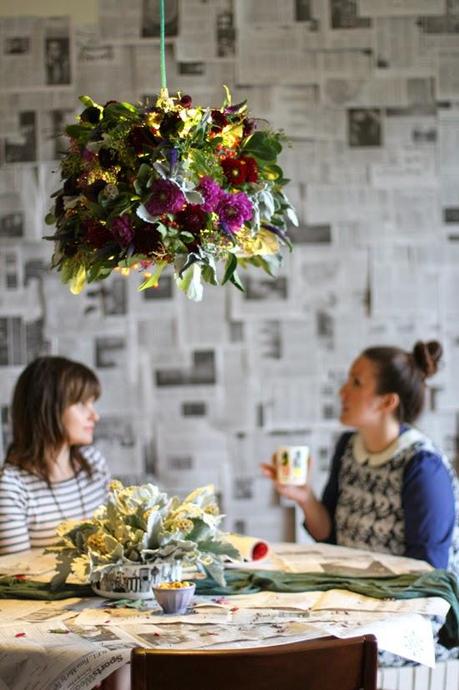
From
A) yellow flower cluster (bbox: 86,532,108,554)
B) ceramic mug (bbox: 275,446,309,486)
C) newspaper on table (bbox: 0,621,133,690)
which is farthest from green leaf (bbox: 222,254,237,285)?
ceramic mug (bbox: 275,446,309,486)

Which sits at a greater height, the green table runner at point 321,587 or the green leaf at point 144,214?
the green leaf at point 144,214

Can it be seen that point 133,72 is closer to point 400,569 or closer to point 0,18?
point 0,18

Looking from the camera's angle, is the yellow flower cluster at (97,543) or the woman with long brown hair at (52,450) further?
the woman with long brown hair at (52,450)

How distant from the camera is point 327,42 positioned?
342 centimetres

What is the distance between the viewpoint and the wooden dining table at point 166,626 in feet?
5.60

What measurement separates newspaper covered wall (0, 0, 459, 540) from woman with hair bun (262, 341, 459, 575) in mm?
459

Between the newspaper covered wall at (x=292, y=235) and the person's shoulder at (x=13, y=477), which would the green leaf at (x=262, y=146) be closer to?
the person's shoulder at (x=13, y=477)

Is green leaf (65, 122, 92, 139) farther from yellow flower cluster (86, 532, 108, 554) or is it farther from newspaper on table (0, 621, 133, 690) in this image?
newspaper on table (0, 621, 133, 690)

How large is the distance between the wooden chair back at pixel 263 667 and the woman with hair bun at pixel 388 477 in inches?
41.1

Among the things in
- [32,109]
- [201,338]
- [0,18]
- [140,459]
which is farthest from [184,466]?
[0,18]

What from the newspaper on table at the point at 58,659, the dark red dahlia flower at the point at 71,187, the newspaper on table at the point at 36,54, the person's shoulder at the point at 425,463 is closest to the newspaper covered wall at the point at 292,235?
the newspaper on table at the point at 36,54

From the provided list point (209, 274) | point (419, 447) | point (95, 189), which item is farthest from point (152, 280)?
point (419, 447)

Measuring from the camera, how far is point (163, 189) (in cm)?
187

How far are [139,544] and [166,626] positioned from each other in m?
0.22
